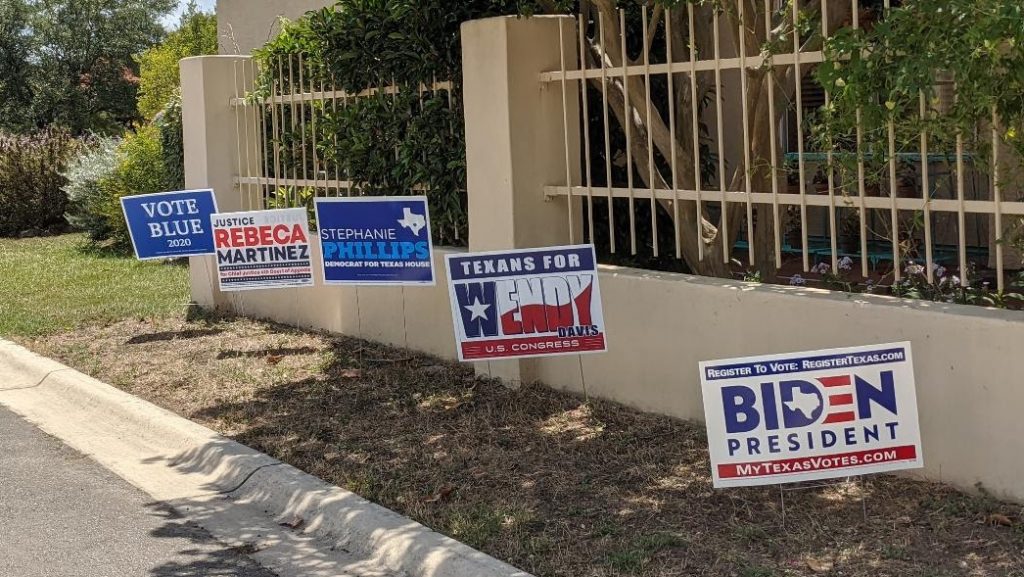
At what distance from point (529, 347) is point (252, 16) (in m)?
13.1

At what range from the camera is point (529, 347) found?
7.21 meters

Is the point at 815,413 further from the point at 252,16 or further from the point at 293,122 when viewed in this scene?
the point at 252,16

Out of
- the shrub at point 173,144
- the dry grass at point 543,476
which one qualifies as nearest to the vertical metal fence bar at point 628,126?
the dry grass at point 543,476

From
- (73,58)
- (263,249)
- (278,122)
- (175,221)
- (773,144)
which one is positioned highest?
(73,58)

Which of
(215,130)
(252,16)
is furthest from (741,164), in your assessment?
(252,16)

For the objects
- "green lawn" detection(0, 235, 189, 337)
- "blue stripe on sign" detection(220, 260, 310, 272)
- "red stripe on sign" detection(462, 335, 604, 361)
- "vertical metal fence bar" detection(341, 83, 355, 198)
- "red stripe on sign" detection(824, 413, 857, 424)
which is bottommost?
"red stripe on sign" detection(824, 413, 857, 424)

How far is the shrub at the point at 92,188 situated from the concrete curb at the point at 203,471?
823cm

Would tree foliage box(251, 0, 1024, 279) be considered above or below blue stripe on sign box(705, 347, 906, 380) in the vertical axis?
above

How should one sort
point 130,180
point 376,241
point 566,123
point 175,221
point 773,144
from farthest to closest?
point 130,180 < point 175,221 < point 376,241 < point 566,123 < point 773,144

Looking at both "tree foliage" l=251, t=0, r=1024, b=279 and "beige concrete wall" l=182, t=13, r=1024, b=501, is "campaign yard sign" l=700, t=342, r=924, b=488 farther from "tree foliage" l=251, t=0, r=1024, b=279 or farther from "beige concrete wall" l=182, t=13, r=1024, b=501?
"tree foliage" l=251, t=0, r=1024, b=279

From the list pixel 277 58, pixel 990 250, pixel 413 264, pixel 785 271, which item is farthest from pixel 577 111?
pixel 277 58

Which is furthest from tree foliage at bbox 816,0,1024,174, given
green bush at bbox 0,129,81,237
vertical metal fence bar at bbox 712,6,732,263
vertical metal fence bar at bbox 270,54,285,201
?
green bush at bbox 0,129,81,237

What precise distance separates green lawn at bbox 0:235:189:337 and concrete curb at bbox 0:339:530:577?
1588 mm

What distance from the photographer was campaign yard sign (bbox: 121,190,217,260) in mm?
10719
